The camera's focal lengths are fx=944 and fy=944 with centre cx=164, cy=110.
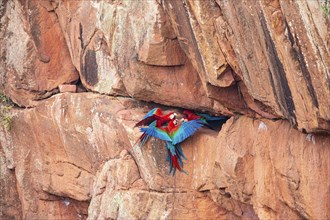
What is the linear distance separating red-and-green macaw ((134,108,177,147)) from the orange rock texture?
0.28ft

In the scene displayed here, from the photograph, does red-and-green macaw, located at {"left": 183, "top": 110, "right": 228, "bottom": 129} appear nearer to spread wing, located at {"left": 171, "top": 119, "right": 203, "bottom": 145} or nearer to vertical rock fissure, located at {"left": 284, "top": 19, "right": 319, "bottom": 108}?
spread wing, located at {"left": 171, "top": 119, "right": 203, "bottom": 145}

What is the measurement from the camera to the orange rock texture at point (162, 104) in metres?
7.11

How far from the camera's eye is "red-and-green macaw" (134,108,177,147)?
919 cm

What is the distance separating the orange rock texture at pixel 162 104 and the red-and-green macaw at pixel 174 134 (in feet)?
0.36

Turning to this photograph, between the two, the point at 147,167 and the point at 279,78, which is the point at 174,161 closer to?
the point at 147,167

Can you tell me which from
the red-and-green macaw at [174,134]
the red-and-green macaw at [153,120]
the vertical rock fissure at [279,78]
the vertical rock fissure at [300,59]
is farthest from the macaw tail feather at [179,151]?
the vertical rock fissure at [300,59]

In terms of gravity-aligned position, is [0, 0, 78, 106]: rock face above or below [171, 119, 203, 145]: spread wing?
above

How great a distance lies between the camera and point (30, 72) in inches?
439

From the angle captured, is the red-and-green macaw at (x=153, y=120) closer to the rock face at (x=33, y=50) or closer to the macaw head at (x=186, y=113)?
the macaw head at (x=186, y=113)

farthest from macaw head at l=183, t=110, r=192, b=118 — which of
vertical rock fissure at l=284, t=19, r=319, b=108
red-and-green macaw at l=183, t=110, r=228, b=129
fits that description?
vertical rock fissure at l=284, t=19, r=319, b=108

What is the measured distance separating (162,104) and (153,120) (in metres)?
0.43

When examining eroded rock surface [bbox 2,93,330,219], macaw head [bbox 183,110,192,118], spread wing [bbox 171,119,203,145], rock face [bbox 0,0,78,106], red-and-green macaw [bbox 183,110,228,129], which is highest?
rock face [bbox 0,0,78,106]

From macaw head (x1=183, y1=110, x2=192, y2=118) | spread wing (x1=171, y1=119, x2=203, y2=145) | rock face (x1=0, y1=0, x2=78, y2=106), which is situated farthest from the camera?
rock face (x1=0, y1=0, x2=78, y2=106)

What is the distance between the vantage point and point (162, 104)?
969 cm
